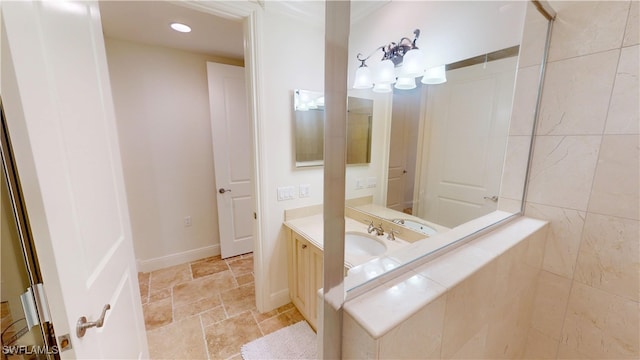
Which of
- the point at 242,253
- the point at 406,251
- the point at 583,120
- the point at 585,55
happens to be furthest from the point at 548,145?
the point at 242,253

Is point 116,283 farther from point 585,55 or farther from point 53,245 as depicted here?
point 585,55

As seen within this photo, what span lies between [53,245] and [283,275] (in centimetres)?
157

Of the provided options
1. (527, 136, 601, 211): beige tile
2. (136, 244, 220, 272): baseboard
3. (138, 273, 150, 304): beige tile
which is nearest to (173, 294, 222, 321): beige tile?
(138, 273, 150, 304): beige tile

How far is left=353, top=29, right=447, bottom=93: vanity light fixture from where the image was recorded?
1475mm

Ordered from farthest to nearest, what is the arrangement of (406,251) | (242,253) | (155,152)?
(242,253) < (155,152) < (406,251)

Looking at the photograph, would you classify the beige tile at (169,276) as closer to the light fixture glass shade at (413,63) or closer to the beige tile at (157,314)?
the beige tile at (157,314)

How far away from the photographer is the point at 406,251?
81cm

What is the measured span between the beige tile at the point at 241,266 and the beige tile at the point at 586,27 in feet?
9.12

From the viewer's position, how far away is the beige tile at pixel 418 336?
497 millimetres

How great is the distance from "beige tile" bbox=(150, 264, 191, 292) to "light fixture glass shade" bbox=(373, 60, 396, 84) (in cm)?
253

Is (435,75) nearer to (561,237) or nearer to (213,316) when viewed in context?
(561,237)

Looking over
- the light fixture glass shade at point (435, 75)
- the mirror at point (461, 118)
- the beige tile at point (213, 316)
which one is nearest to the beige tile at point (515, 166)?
the mirror at point (461, 118)

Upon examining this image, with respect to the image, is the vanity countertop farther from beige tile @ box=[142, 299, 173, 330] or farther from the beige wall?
the beige wall

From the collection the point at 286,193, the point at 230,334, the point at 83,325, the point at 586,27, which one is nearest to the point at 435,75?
the point at 586,27
